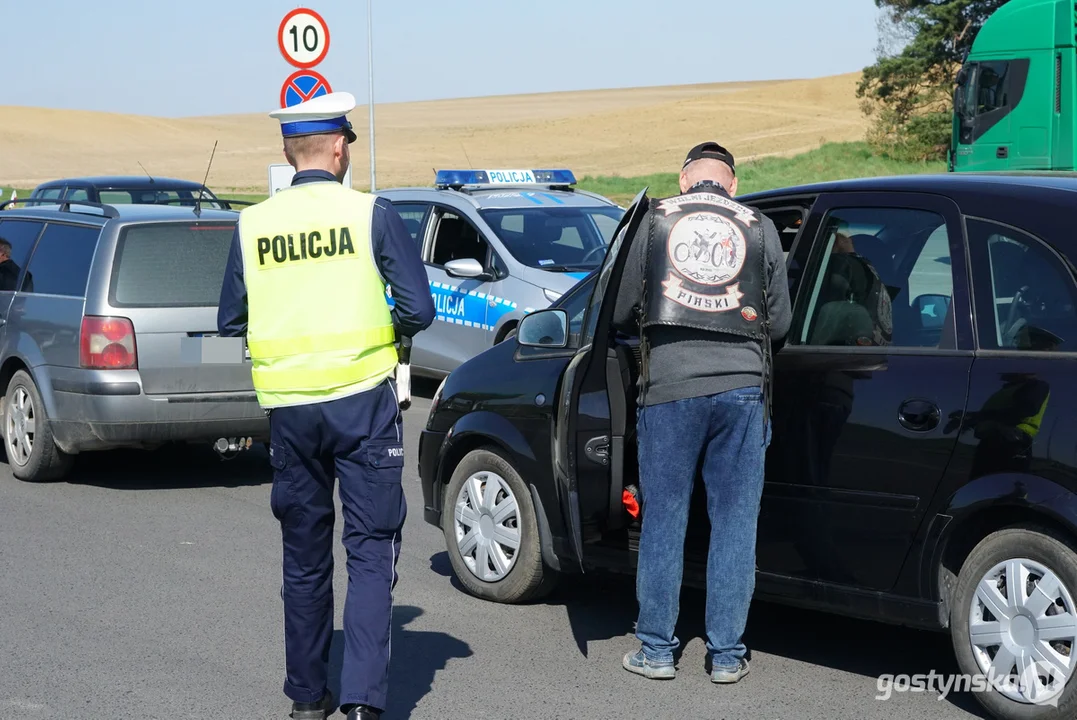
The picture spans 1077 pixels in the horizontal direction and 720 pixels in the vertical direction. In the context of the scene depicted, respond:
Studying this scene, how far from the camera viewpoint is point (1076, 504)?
4.05m

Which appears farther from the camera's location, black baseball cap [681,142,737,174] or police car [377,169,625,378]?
police car [377,169,625,378]

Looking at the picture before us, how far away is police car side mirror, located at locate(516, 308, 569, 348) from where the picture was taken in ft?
19.0

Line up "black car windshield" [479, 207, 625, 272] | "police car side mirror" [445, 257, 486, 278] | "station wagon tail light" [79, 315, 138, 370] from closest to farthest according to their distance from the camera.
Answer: "station wagon tail light" [79, 315, 138, 370] → "police car side mirror" [445, 257, 486, 278] → "black car windshield" [479, 207, 625, 272]

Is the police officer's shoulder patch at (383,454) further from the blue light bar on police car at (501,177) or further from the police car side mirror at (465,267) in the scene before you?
the blue light bar on police car at (501,177)

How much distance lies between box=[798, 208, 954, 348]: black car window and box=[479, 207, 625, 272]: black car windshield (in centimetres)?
627

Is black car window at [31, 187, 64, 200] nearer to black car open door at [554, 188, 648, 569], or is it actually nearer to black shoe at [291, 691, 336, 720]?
black car open door at [554, 188, 648, 569]

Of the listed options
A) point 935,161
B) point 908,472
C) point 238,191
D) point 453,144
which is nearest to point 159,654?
point 908,472

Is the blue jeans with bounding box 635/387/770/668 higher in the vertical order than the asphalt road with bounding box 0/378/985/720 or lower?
higher

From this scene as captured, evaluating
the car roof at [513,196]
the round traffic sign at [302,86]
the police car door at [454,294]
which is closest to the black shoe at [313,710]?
the police car door at [454,294]

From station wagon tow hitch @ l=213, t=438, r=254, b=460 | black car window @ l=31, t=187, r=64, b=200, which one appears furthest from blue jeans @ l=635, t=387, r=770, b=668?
black car window @ l=31, t=187, r=64, b=200

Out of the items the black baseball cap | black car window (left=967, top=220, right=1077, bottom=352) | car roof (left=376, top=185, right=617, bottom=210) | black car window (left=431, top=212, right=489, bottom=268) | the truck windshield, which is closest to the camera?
black car window (left=967, top=220, right=1077, bottom=352)

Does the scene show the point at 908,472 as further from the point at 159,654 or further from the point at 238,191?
the point at 238,191

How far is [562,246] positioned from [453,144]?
231ft

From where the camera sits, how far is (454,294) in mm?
11703
